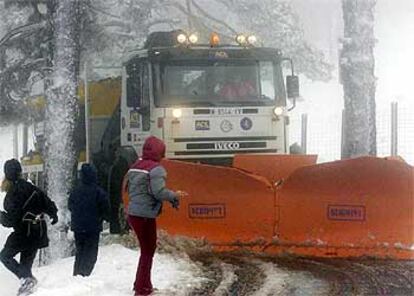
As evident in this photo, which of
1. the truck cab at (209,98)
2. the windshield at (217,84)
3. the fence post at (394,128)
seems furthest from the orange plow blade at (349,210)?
the fence post at (394,128)

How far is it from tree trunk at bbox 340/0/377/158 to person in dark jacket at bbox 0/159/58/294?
818cm

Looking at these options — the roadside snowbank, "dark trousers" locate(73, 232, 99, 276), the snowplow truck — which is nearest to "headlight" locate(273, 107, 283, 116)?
the snowplow truck

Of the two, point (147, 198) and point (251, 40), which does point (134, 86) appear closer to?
point (251, 40)

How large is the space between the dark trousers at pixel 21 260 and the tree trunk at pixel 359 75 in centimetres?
828

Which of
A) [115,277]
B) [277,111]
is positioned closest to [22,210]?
[115,277]

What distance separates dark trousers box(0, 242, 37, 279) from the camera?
8.40 m

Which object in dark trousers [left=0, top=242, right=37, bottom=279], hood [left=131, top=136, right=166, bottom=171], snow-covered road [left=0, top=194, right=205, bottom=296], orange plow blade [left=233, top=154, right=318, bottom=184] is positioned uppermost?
hood [left=131, top=136, right=166, bottom=171]

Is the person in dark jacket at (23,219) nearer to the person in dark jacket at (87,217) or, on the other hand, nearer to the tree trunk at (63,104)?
the person in dark jacket at (87,217)

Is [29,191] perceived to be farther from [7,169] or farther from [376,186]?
[376,186]

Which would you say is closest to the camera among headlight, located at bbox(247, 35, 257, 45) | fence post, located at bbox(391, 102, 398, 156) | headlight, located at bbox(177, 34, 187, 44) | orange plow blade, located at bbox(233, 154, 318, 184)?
orange plow blade, located at bbox(233, 154, 318, 184)

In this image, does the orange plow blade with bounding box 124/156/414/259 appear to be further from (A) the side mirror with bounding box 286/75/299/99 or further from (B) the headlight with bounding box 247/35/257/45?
(B) the headlight with bounding box 247/35/257/45

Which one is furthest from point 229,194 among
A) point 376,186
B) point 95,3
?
point 95,3

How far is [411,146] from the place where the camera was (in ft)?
67.1

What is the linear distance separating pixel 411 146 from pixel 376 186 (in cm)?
1137
